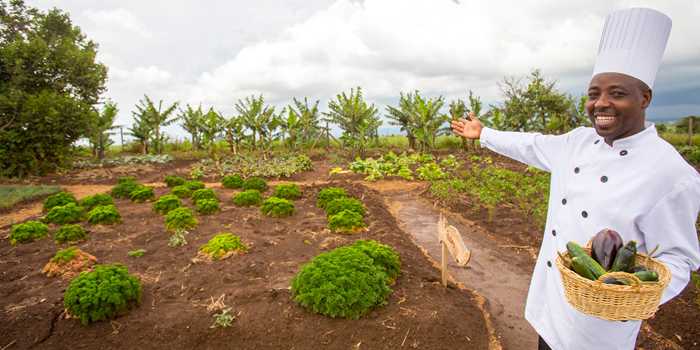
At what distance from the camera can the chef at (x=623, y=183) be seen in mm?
1587

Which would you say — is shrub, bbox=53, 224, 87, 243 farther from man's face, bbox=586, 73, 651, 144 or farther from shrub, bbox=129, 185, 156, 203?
man's face, bbox=586, 73, 651, 144

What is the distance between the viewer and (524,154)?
233 cm

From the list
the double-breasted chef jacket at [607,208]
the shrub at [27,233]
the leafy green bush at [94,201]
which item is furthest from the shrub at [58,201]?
the double-breasted chef jacket at [607,208]

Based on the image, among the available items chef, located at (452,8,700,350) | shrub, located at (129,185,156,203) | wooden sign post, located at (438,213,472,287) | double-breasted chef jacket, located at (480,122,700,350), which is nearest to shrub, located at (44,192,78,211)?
shrub, located at (129,185,156,203)

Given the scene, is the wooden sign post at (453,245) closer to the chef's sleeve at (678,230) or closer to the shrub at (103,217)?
the chef's sleeve at (678,230)

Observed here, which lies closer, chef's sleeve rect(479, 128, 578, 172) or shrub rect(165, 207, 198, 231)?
chef's sleeve rect(479, 128, 578, 172)

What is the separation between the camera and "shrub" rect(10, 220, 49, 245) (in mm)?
6086

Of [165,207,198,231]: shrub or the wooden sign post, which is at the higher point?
the wooden sign post

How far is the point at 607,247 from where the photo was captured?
157 centimetres

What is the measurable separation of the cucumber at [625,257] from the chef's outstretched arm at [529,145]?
72 centimetres

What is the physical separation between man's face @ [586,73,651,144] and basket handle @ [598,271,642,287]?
2.09 feet

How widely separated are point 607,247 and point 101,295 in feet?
13.2

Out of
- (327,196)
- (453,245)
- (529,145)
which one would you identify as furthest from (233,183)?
(529,145)

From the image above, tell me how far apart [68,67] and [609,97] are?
20622mm
